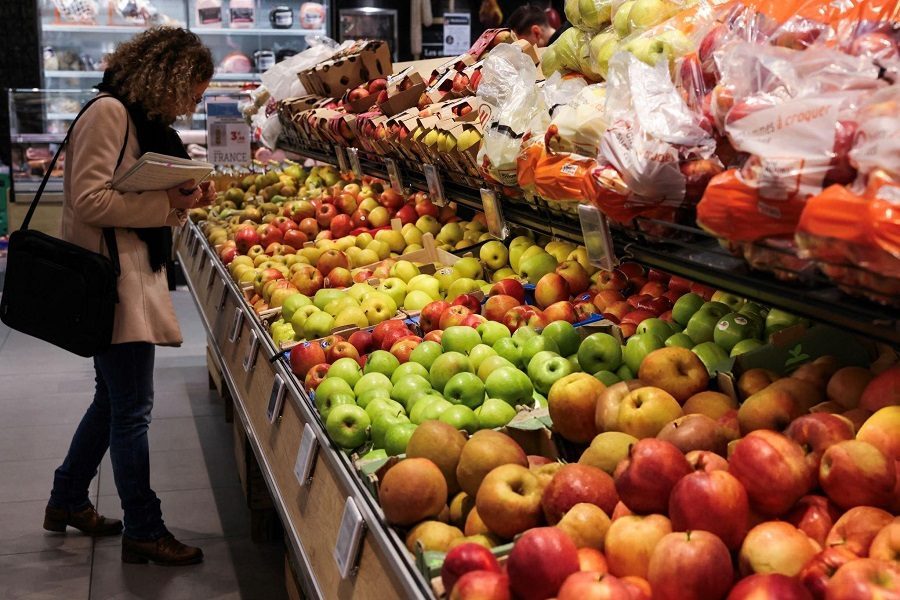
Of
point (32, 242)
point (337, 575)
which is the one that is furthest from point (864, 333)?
point (32, 242)

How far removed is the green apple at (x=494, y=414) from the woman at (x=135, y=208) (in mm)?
1543

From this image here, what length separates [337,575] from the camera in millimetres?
2031

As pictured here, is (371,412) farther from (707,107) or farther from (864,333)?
(864,333)

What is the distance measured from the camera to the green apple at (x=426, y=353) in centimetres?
256

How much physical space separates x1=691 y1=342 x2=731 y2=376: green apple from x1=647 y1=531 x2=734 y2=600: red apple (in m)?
0.78

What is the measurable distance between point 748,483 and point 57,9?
892cm

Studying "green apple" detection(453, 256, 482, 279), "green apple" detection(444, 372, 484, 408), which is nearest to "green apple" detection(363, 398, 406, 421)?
"green apple" detection(444, 372, 484, 408)

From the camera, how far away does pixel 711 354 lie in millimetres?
2146

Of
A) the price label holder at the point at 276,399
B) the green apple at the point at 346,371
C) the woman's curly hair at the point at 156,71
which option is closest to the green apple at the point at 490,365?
the green apple at the point at 346,371

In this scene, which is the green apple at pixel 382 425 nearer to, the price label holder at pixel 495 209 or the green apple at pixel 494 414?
the green apple at pixel 494 414

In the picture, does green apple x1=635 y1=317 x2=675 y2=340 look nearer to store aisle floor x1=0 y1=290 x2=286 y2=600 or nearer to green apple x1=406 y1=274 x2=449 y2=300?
green apple x1=406 y1=274 x2=449 y2=300

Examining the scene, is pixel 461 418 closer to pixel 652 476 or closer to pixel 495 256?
pixel 652 476

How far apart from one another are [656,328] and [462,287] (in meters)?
1.02

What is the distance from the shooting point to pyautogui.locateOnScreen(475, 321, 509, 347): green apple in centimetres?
257
